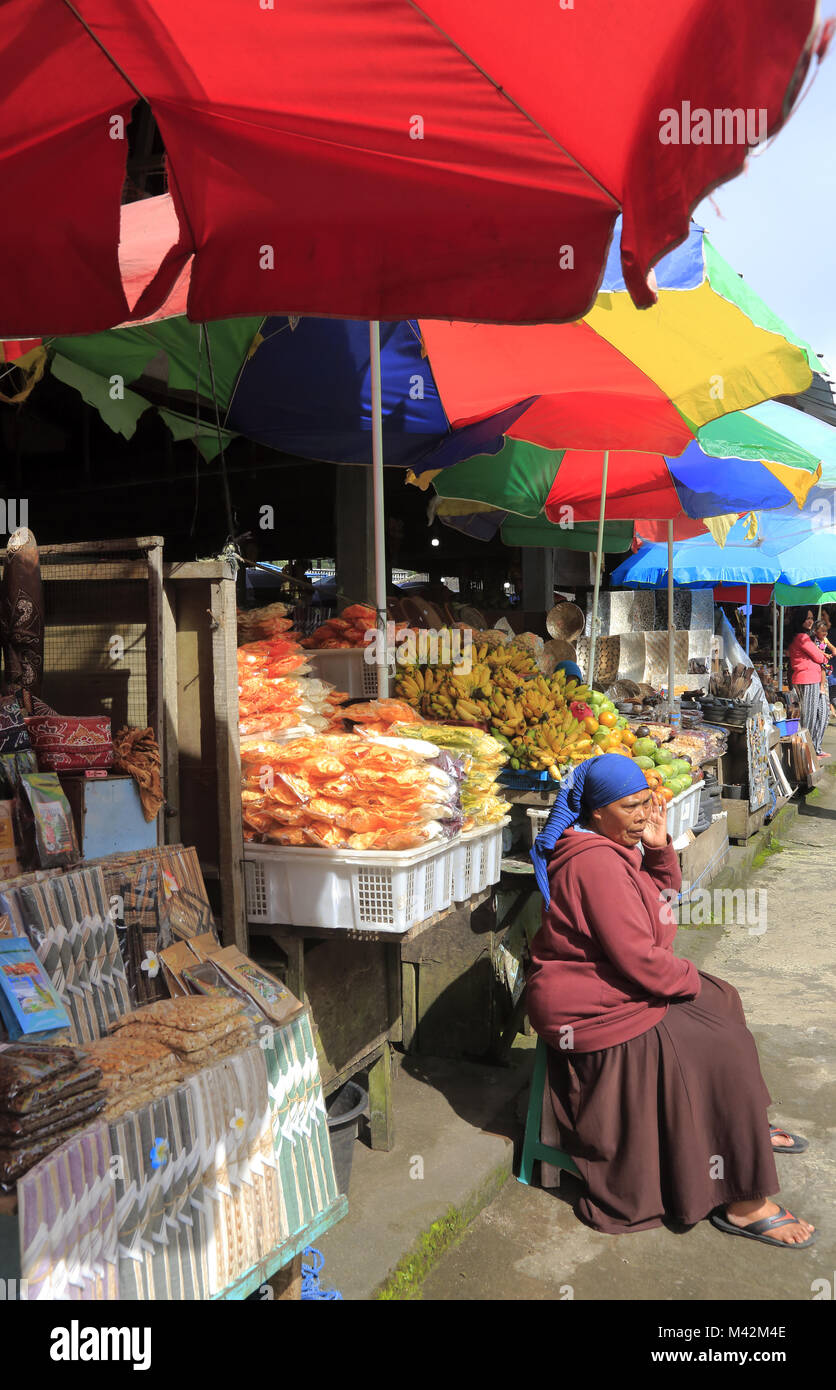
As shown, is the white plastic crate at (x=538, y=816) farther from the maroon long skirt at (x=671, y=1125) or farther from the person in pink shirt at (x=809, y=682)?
the person in pink shirt at (x=809, y=682)

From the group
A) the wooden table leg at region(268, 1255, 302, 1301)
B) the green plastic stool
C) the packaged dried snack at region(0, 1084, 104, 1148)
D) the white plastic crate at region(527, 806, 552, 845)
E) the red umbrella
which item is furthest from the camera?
the white plastic crate at region(527, 806, 552, 845)

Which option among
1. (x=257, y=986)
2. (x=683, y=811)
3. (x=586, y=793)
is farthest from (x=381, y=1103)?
(x=683, y=811)

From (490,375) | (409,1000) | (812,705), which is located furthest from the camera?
(812,705)

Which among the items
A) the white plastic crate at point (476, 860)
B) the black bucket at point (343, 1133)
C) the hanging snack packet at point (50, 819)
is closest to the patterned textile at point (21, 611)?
the hanging snack packet at point (50, 819)

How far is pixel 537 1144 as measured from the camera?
12.0 feet

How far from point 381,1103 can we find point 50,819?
5.89ft

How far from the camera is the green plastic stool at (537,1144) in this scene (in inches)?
142

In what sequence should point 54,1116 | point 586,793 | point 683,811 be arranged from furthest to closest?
point 683,811 < point 586,793 < point 54,1116

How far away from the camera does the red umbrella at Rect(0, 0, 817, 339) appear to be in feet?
5.76

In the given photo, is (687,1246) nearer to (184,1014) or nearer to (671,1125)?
(671,1125)

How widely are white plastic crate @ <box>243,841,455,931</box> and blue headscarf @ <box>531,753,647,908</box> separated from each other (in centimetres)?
55

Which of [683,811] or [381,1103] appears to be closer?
[381,1103]

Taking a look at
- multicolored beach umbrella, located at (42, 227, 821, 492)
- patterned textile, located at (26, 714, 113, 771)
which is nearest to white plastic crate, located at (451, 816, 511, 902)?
patterned textile, located at (26, 714, 113, 771)

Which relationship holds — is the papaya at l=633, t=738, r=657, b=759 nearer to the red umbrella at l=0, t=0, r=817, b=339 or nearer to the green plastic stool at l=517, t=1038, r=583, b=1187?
the green plastic stool at l=517, t=1038, r=583, b=1187
